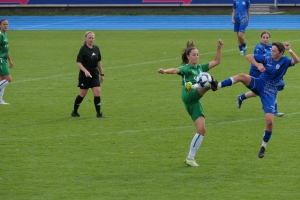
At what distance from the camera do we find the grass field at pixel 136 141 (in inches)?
432

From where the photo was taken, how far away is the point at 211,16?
1826 inches

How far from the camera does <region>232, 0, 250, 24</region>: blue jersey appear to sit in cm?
2800

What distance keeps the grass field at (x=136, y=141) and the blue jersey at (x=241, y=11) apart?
7.56 ft

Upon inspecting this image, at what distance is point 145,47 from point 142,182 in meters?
20.0

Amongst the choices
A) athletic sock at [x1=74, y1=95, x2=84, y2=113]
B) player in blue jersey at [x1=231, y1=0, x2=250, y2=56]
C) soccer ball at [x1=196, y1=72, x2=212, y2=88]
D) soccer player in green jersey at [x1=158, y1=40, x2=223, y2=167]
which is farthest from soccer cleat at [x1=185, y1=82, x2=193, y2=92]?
player in blue jersey at [x1=231, y1=0, x2=250, y2=56]

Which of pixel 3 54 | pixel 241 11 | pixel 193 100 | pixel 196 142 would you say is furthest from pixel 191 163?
pixel 241 11

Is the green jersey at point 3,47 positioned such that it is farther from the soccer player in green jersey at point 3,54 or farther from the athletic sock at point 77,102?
the athletic sock at point 77,102

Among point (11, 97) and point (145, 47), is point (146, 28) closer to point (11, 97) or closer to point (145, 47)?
point (145, 47)

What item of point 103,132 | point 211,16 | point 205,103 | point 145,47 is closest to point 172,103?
point 205,103

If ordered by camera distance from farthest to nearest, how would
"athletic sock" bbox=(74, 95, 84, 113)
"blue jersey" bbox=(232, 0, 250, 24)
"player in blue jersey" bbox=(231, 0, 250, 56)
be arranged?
"blue jersey" bbox=(232, 0, 250, 24), "player in blue jersey" bbox=(231, 0, 250, 56), "athletic sock" bbox=(74, 95, 84, 113)

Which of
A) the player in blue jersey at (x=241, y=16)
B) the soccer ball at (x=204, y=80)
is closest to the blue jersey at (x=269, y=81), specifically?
the soccer ball at (x=204, y=80)

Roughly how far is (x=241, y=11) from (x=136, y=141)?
49.2 feet

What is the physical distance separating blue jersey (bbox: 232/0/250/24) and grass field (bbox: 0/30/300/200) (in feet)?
7.56

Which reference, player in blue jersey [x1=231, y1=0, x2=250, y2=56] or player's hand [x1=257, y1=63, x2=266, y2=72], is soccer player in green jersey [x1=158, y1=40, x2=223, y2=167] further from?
player in blue jersey [x1=231, y1=0, x2=250, y2=56]
